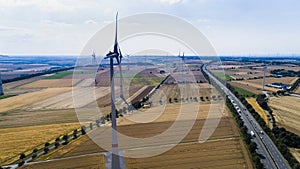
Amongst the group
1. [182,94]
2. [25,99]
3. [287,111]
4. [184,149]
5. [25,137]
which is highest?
[182,94]

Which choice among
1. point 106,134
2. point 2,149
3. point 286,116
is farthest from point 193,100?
point 2,149

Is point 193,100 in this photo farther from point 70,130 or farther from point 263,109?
point 70,130

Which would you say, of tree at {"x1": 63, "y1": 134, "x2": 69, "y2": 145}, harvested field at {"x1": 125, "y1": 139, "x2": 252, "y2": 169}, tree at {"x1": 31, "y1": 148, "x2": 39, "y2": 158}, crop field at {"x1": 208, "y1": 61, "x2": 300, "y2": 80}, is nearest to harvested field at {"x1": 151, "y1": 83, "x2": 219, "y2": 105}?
tree at {"x1": 63, "y1": 134, "x2": 69, "y2": 145}

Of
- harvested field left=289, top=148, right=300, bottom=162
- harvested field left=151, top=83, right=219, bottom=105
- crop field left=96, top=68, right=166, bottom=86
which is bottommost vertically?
harvested field left=289, top=148, right=300, bottom=162

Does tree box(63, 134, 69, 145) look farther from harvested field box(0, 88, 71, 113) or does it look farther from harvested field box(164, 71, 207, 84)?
harvested field box(164, 71, 207, 84)

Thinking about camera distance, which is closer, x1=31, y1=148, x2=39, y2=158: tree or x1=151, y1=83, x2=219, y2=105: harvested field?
x1=31, y1=148, x2=39, y2=158: tree

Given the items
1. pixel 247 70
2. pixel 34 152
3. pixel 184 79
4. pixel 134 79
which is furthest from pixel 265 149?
pixel 247 70

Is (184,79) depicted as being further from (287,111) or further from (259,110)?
(287,111)
